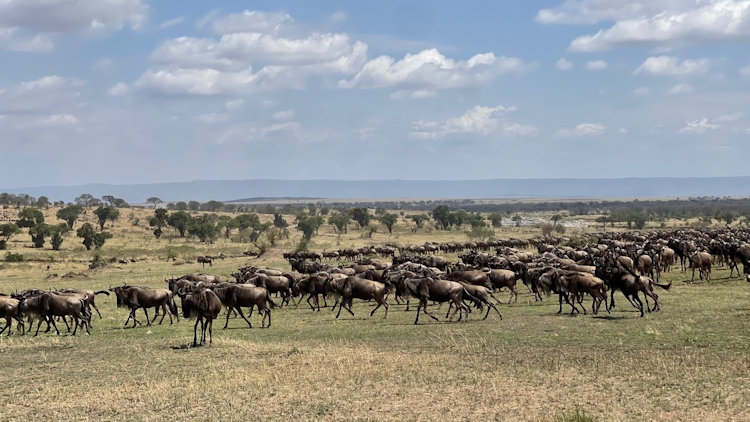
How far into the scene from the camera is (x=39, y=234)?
79.5 metres

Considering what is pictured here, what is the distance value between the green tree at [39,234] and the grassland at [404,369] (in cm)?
6294

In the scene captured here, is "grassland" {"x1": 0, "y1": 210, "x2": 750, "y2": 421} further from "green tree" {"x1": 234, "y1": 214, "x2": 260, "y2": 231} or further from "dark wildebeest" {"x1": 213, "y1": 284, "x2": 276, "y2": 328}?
"green tree" {"x1": 234, "y1": 214, "x2": 260, "y2": 231}

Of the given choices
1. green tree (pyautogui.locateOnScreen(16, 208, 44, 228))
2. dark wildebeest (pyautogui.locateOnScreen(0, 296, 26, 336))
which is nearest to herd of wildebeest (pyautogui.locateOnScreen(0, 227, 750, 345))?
dark wildebeest (pyautogui.locateOnScreen(0, 296, 26, 336))

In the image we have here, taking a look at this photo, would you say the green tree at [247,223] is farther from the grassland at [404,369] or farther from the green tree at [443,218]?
the grassland at [404,369]

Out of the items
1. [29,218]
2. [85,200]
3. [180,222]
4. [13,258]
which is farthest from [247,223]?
[85,200]

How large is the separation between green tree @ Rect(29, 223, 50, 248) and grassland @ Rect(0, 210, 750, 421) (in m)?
62.9

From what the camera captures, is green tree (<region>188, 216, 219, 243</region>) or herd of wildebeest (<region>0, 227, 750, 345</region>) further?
green tree (<region>188, 216, 219, 243</region>)

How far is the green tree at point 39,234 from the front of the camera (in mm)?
78875

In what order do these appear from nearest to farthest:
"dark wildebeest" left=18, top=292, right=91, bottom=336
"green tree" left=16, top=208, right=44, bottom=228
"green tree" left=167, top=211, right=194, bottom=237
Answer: "dark wildebeest" left=18, top=292, right=91, bottom=336 → "green tree" left=16, top=208, right=44, bottom=228 → "green tree" left=167, top=211, right=194, bottom=237

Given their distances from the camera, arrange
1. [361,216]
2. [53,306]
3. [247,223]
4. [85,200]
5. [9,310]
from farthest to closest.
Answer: [85,200], [361,216], [247,223], [9,310], [53,306]

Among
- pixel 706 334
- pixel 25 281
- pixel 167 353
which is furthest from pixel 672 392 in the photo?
pixel 25 281

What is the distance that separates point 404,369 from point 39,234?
7716 centimetres

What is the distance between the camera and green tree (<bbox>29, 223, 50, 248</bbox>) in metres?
78.9

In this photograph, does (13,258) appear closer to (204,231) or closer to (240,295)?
(204,231)
